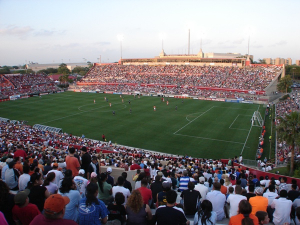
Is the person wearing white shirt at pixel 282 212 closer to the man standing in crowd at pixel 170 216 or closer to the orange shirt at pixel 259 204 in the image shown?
the orange shirt at pixel 259 204

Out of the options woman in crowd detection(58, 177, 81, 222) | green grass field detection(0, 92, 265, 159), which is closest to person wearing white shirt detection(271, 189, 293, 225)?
woman in crowd detection(58, 177, 81, 222)

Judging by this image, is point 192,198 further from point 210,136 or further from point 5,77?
point 5,77

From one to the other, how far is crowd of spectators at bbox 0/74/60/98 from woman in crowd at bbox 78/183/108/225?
67.1 meters

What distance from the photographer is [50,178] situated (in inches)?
262

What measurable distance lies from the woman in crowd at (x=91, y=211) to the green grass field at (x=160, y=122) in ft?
71.5

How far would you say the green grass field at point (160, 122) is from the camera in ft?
94.1

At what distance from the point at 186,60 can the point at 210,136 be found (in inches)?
2502

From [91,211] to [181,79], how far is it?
74635mm

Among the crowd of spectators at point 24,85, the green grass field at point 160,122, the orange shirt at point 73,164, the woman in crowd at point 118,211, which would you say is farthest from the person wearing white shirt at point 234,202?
the crowd of spectators at point 24,85

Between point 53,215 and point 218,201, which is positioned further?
point 218,201

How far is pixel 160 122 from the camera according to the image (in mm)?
38344

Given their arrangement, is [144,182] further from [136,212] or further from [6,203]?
[6,203]

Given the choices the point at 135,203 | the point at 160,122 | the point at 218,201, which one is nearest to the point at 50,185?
the point at 135,203

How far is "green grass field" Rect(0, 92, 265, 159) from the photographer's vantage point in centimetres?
2867
